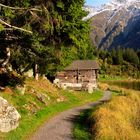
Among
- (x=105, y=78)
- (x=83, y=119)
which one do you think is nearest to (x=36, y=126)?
(x=83, y=119)

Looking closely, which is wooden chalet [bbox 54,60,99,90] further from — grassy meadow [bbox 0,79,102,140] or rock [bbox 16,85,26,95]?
rock [bbox 16,85,26,95]

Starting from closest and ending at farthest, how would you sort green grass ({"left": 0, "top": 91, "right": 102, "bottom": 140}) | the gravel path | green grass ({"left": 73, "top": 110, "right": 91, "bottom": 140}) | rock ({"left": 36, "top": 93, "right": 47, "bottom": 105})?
green grass ({"left": 0, "top": 91, "right": 102, "bottom": 140}), the gravel path, green grass ({"left": 73, "top": 110, "right": 91, "bottom": 140}), rock ({"left": 36, "top": 93, "right": 47, "bottom": 105})

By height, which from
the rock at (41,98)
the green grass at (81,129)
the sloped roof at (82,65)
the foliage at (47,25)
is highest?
the foliage at (47,25)

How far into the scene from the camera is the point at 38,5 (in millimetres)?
29281

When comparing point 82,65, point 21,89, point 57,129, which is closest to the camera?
point 57,129

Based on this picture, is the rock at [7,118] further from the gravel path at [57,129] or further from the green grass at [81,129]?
the green grass at [81,129]

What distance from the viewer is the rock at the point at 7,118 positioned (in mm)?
25109

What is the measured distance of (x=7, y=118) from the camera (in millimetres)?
25609

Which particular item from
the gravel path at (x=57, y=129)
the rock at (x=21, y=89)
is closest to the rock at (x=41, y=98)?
the rock at (x=21, y=89)

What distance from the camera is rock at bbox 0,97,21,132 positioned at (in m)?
25.1

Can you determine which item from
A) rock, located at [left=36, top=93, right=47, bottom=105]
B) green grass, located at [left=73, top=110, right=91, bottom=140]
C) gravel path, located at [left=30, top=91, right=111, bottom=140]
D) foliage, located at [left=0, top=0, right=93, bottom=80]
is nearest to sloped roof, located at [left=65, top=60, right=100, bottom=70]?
rock, located at [left=36, top=93, right=47, bottom=105]

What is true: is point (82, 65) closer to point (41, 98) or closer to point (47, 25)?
point (41, 98)

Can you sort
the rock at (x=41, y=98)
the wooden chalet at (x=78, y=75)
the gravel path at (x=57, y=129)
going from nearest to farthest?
the gravel path at (x=57, y=129) → the rock at (x=41, y=98) → the wooden chalet at (x=78, y=75)

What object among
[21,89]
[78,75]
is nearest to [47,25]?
[21,89]
